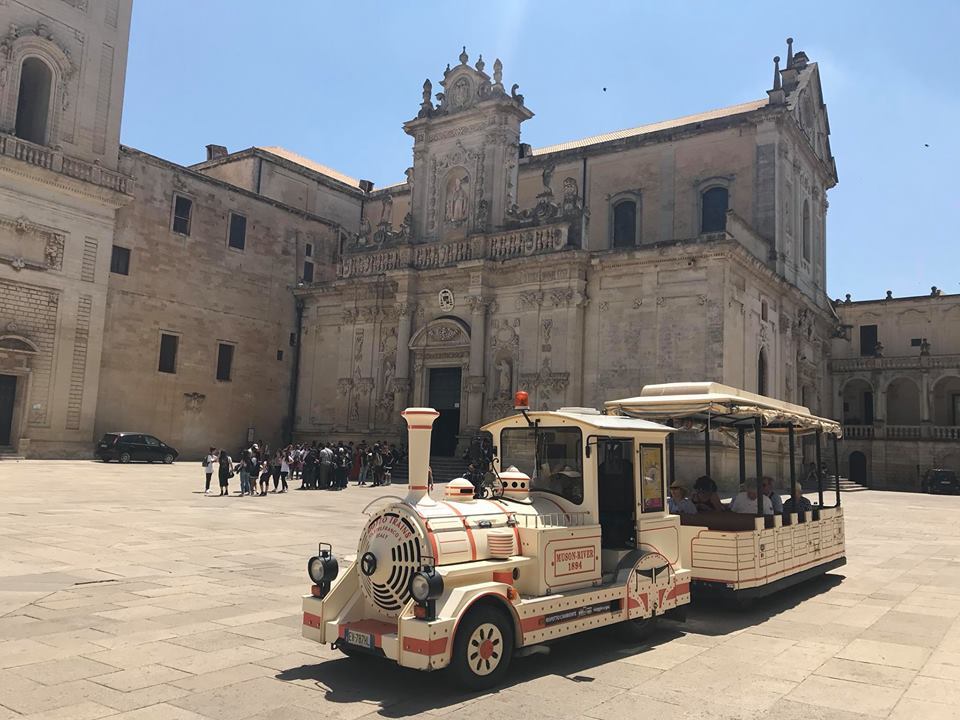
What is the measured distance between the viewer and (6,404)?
29.3 metres

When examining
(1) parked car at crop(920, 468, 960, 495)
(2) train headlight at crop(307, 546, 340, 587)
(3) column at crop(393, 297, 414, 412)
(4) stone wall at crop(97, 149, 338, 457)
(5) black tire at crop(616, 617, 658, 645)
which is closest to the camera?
(2) train headlight at crop(307, 546, 340, 587)

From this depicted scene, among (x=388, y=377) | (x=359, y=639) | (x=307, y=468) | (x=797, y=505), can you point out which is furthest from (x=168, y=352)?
(x=359, y=639)

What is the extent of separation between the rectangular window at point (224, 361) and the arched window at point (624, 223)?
1884cm

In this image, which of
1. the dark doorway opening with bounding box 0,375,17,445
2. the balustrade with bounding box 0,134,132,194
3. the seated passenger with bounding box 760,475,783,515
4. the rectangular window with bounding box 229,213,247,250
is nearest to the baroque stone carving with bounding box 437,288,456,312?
the rectangular window with bounding box 229,213,247,250

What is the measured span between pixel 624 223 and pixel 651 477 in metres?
29.2

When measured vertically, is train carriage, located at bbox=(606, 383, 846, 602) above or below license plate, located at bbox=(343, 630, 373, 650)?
above

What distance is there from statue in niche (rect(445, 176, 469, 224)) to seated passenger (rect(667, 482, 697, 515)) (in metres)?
→ 24.7

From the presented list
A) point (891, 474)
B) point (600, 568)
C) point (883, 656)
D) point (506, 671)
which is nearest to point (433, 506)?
point (506, 671)

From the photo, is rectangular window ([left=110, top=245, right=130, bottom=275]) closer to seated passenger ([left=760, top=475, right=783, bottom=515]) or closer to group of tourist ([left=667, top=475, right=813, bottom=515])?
group of tourist ([left=667, top=475, right=813, bottom=515])

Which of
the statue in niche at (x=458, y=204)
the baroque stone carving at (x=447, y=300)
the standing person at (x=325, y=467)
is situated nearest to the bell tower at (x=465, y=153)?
the statue in niche at (x=458, y=204)

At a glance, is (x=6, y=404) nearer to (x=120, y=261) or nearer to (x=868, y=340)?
(x=120, y=261)

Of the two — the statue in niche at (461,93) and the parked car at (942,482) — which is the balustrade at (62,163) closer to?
the statue in niche at (461,93)

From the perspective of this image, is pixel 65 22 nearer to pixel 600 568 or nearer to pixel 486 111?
pixel 486 111

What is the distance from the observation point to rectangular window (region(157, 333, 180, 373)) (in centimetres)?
3475
